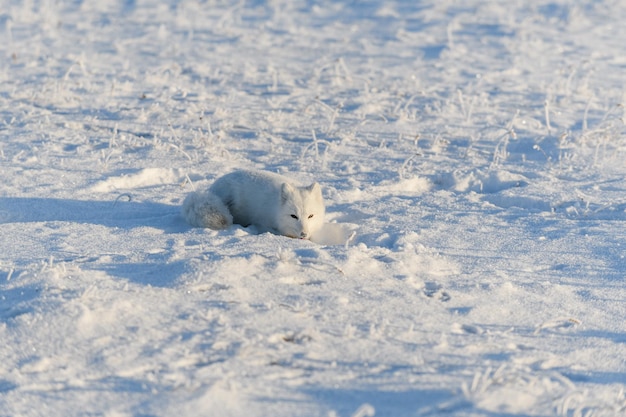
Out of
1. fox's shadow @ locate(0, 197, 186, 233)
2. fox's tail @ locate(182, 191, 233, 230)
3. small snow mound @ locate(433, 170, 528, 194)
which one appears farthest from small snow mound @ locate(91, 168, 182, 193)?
small snow mound @ locate(433, 170, 528, 194)

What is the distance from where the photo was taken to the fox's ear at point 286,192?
577 cm

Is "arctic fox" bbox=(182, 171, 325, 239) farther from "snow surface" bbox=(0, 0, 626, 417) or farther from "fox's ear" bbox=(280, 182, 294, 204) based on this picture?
"snow surface" bbox=(0, 0, 626, 417)

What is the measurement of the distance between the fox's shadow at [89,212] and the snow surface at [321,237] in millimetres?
23

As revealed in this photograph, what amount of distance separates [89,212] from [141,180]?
2.97ft

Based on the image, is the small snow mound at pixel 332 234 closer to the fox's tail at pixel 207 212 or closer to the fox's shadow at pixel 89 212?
the fox's tail at pixel 207 212

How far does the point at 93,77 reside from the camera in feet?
34.7

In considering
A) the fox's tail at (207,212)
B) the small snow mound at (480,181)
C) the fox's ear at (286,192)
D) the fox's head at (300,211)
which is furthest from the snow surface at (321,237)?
the fox's ear at (286,192)

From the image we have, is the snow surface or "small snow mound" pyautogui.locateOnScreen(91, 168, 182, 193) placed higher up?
the snow surface

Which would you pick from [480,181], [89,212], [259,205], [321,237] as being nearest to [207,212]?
[259,205]

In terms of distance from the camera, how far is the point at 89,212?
600 cm

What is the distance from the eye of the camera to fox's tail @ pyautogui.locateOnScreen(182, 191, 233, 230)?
5461mm

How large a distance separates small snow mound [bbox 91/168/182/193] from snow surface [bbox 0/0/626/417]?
0.08 ft

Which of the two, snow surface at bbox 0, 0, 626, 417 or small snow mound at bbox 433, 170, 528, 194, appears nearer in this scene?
snow surface at bbox 0, 0, 626, 417

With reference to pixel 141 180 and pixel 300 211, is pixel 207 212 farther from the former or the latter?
pixel 141 180
